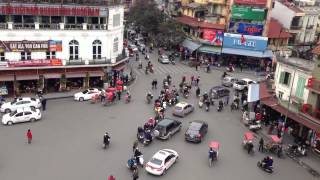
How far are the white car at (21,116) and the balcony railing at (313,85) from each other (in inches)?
963

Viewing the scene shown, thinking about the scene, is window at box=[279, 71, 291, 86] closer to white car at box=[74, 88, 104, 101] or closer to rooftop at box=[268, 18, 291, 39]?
white car at box=[74, 88, 104, 101]

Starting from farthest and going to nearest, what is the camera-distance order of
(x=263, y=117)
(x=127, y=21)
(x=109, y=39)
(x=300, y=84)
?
(x=127, y=21), (x=109, y=39), (x=263, y=117), (x=300, y=84)

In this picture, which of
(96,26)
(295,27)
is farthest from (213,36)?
(96,26)

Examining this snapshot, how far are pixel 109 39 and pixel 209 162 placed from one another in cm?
2211

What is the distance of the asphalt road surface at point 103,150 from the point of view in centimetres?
2622

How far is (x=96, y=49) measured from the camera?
44.3 meters

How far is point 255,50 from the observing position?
58.9 metres

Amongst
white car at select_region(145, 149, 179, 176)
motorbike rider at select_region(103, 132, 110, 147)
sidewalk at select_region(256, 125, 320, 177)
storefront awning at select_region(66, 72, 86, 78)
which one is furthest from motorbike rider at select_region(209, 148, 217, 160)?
storefront awning at select_region(66, 72, 86, 78)

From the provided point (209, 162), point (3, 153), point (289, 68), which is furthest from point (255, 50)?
point (3, 153)

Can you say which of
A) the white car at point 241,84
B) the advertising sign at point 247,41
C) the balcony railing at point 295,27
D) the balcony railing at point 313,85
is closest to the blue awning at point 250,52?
the advertising sign at point 247,41

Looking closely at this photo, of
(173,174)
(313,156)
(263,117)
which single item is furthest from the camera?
(263,117)

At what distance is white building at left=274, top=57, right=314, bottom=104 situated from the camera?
34438 mm

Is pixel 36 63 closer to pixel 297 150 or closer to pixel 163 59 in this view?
pixel 163 59

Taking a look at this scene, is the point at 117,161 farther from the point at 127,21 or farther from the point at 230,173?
the point at 127,21
